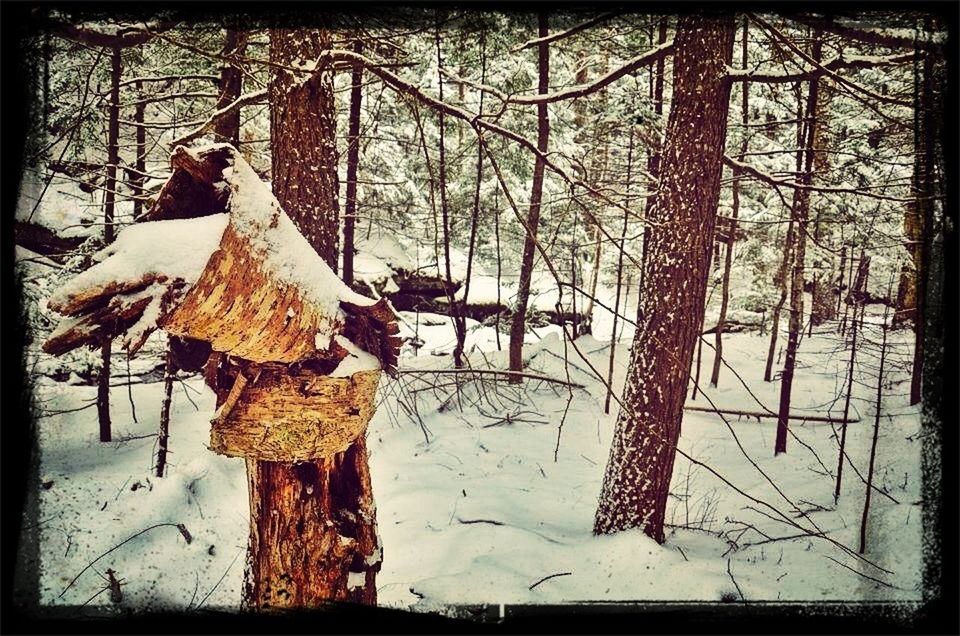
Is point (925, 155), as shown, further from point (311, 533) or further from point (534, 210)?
point (534, 210)

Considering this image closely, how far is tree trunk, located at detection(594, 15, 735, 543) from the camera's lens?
330cm

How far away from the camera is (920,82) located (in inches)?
82.5

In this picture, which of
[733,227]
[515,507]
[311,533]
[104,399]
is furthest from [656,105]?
[104,399]

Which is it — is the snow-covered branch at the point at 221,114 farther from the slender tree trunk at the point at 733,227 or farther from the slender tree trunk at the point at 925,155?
the slender tree trunk at the point at 733,227

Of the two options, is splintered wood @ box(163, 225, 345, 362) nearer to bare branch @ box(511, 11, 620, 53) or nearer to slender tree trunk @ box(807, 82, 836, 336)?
bare branch @ box(511, 11, 620, 53)

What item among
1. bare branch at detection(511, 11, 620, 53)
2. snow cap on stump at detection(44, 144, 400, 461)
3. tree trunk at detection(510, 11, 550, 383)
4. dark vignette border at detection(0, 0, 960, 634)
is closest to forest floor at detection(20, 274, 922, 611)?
dark vignette border at detection(0, 0, 960, 634)

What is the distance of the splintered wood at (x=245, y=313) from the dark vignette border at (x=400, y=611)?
91 centimetres

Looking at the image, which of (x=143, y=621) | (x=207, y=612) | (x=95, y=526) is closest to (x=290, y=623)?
(x=207, y=612)

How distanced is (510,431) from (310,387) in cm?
589

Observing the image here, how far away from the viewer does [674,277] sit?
3473 millimetres

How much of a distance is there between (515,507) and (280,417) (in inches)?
153

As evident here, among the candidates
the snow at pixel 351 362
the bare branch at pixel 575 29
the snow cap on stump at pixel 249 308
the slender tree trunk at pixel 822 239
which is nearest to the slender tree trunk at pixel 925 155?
the bare branch at pixel 575 29

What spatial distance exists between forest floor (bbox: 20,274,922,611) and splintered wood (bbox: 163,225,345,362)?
3.79 feet

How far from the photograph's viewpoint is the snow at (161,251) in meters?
1.27
